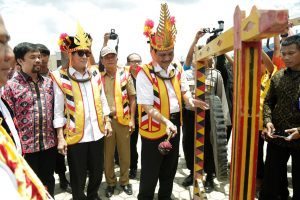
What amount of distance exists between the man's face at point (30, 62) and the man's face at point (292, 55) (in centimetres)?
233

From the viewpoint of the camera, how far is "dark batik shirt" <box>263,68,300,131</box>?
249 centimetres

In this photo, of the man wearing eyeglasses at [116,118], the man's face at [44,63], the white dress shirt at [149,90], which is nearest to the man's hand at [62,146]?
the white dress shirt at [149,90]

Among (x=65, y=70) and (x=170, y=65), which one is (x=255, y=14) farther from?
(x=65, y=70)

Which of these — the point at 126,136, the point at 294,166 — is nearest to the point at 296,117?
the point at 294,166

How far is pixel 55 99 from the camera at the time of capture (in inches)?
109

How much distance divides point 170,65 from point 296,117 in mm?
1287

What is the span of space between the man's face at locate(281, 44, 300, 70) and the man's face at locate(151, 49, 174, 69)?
3.40 feet

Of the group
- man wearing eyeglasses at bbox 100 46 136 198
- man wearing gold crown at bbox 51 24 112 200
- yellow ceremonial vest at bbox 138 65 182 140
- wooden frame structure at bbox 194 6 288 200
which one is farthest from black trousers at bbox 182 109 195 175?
wooden frame structure at bbox 194 6 288 200

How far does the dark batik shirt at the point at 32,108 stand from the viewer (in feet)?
8.48

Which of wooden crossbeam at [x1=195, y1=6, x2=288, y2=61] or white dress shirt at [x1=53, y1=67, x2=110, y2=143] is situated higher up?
wooden crossbeam at [x1=195, y1=6, x2=288, y2=61]

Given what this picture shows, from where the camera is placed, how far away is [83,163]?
9.54ft

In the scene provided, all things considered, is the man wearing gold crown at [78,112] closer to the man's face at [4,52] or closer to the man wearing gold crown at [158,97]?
the man wearing gold crown at [158,97]

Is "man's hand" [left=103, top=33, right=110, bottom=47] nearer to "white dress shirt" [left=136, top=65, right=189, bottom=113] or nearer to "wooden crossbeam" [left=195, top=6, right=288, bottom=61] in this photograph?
"white dress shirt" [left=136, top=65, right=189, bottom=113]

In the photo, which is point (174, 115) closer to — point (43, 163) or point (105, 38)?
point (43, 163)
